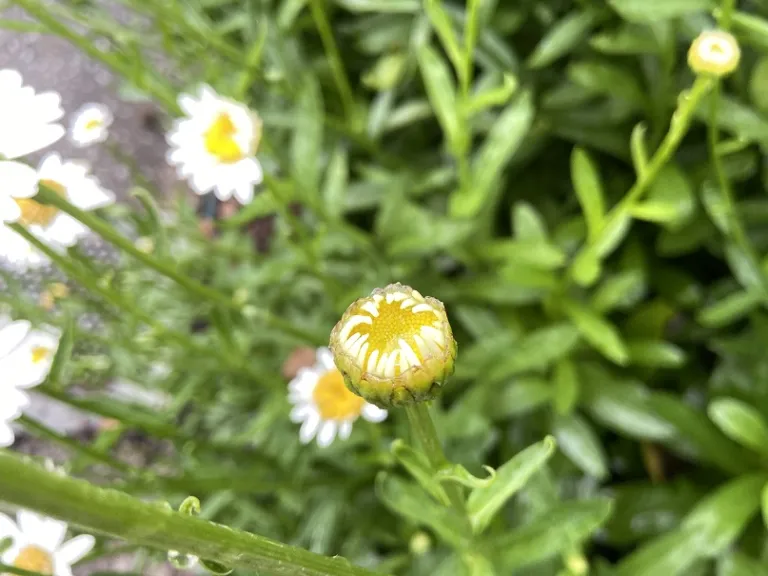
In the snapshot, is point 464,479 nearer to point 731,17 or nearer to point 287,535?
point 731,17

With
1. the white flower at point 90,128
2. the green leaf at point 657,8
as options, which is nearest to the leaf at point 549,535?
the green leaf at point 657,8

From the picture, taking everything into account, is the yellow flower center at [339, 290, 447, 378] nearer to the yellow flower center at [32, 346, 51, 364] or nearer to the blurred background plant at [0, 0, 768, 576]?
the blurred background plant at [0, 0, 768, 576]

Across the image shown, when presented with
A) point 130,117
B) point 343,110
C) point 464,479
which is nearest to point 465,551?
point 464,479

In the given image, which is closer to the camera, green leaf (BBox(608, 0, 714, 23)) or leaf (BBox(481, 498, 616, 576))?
leaf (BBox(481, 498, 616, 576))

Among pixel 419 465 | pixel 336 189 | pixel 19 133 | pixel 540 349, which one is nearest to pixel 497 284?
pixel 540 349

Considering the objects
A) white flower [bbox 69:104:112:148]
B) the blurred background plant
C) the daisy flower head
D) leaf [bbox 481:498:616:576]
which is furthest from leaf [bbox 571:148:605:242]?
white flower [bbox 69:104:112:148]

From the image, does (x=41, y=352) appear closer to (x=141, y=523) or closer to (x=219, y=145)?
(x=219, y=145)

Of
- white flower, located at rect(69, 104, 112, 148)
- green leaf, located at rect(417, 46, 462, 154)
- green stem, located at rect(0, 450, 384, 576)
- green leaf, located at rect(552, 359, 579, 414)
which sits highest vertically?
white flower, located at rect(69, 104, 112, 148)
